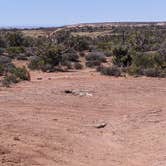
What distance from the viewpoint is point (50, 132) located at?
552 inches

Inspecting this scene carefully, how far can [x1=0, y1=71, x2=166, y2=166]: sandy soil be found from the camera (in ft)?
39.0

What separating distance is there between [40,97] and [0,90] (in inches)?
100

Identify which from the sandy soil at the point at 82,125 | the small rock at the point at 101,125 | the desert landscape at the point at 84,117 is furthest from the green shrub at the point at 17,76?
the small rock at the point at 101,125

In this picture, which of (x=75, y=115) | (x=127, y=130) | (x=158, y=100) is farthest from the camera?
(x=158, y=100)

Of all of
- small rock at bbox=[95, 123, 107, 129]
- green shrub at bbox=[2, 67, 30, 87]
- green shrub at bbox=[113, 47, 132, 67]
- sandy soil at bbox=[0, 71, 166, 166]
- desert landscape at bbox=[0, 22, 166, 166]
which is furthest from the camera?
green shrub at bbox=[113, 47, 132, 67]

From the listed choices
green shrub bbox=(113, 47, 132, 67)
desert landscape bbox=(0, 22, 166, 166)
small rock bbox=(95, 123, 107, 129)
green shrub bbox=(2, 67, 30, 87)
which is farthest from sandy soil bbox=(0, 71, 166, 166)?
green shrub bbox=(113, 47, 132, 67)

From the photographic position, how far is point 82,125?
1570cm

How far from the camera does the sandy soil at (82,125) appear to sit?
11.9 m

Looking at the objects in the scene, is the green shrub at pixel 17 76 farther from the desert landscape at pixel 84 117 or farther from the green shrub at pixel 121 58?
the green shrub at pixel 121 58

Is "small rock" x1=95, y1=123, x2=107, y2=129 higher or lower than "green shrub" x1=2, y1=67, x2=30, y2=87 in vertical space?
higher

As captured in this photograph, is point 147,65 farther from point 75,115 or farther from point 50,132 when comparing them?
point 50,132

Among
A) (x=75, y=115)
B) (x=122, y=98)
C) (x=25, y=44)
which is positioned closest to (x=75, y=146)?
(x=75, y=115)

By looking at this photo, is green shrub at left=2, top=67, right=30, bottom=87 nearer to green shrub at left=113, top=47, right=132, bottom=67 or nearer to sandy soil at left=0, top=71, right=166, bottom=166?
sandy soil at left=0, top=71, right=166, bottom=166

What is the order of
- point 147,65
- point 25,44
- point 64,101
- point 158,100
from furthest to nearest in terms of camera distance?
point 25,44 → point 147,65 → point 158,100 → point 64,101
